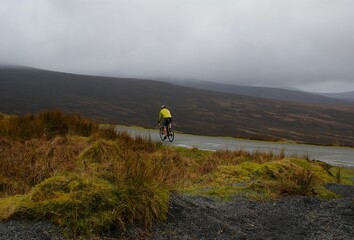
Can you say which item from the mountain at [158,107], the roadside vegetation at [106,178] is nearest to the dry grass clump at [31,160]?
the roadside vegetation at [106,178]

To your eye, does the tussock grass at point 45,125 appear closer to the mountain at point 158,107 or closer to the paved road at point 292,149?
the paved road at point 292,149

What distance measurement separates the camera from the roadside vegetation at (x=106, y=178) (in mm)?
4645

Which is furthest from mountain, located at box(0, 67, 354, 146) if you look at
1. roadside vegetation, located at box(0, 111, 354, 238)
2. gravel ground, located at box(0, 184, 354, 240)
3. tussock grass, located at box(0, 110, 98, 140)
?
gravel ground, located at box(0, 184, 354, 240)

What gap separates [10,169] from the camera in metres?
8.16

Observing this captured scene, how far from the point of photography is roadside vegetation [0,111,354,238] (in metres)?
4.64

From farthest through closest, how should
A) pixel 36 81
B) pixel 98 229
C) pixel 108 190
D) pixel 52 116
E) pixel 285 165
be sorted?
pixel 36 81
pixel 52 116
pixel 285 165
pixel 108 190
pixel 98 229

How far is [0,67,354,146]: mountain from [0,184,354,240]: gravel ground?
55.9 m

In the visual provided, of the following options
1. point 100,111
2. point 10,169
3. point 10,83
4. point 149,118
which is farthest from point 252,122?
point 10,169

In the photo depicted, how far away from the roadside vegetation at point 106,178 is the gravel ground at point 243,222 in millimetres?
207

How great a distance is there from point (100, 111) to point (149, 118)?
1096 centimetres

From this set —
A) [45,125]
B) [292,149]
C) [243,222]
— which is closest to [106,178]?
[243,222]

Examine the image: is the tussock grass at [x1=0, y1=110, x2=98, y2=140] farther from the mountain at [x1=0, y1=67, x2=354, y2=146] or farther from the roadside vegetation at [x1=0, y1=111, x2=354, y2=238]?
the mountain at [x1=0, y1=67, x2=354, y2=146]

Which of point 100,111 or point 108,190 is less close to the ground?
point 108,190

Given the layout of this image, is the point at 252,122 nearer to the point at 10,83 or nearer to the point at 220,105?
the point at 220,105
